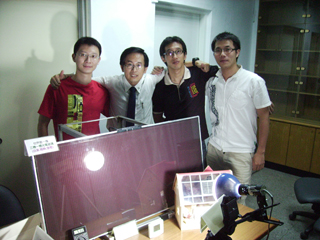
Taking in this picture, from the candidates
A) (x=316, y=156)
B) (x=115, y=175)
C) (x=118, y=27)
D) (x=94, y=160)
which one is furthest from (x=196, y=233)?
(x=316, y=156)

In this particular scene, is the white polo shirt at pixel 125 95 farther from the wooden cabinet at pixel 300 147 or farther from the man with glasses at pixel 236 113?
the wooden cabinet at pixel 300 147

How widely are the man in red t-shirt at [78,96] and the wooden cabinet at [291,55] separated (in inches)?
120

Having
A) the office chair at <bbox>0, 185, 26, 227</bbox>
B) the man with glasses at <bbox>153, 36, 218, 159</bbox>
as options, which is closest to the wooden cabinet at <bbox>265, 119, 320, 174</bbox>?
the man with glasses at <bbox>153, 36, 218, 159</bbox>

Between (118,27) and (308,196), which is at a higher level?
(118,27)

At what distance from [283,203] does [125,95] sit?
2.21m

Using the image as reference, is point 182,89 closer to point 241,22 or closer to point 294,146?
point 294,146

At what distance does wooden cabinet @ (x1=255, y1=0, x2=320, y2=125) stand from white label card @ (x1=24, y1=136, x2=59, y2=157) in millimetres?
3622

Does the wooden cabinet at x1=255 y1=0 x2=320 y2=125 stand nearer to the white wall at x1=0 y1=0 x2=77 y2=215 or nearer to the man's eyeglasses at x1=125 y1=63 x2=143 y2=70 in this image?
the man's eyeglasses at x1=125 y1=63 x2=143 y2=70

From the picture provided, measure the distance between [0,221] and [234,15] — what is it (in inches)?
148

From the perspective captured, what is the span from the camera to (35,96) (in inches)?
90.1

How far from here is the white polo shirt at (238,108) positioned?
1922 millimetres

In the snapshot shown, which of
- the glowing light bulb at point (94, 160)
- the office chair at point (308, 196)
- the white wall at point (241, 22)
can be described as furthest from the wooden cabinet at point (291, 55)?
the glowing light bulb at point (94, 160)

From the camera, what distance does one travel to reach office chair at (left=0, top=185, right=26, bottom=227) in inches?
58.2

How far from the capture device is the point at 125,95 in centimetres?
200
